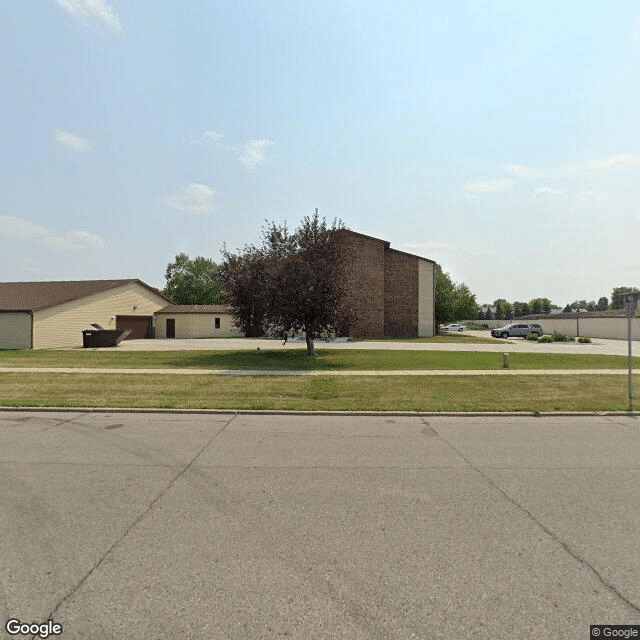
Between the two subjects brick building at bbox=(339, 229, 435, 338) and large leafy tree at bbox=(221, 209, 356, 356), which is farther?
brick building at bbox=(339, 229, 435, 338)

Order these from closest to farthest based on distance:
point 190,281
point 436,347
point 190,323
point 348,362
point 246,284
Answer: point 348,362
point 246,284
point 436,347
point 190,323
point 190,281

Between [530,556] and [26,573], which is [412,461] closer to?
[530,556]

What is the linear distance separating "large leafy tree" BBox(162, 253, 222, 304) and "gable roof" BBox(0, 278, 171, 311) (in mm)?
28169

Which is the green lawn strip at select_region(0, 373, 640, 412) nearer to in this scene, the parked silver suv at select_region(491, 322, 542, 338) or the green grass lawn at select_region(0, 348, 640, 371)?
the green grass lawn at select_region(0, 348, 640, 371)

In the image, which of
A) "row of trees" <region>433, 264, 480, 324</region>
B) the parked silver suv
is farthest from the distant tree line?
the parked silver suv

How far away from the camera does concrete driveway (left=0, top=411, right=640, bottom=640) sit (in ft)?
7.77

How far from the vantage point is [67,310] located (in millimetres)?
27438

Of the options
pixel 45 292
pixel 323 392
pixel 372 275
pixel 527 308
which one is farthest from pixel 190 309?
pixel 527 308

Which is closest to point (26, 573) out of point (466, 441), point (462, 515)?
point (462, 515)

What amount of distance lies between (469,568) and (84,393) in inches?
388

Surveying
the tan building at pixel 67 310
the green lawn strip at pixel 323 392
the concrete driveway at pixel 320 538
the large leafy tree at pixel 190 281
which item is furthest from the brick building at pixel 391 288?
the large leafy tree at pixel 190 281

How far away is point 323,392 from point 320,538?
6762mm

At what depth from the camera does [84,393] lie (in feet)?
31.8

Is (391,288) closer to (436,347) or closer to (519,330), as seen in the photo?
(436,347)
